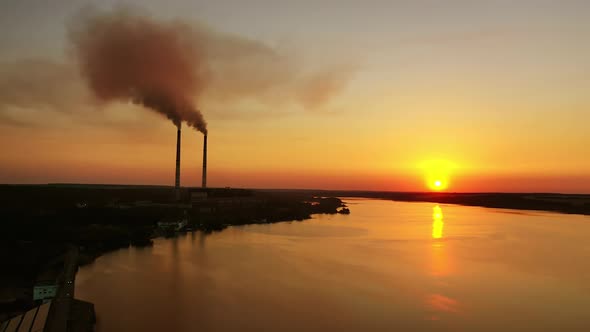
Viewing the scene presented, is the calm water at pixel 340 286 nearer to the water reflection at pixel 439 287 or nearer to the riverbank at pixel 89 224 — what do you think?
the water reflection at pixel 439 287

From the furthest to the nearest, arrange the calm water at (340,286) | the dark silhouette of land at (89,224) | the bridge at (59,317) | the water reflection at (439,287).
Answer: the dark silhouette of land at (89,224)
the water reflection at (439,287)
the calm water at (340,286)
the bridge at (59,317)

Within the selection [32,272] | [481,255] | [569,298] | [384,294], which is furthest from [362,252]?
[32,272]

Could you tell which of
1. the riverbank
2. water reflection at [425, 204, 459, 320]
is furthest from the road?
water reflection at [425, 204, 459, 320]

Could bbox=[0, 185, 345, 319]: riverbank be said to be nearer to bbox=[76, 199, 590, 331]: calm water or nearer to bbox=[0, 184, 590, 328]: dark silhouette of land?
bbox=[0, 184, 590, 328]: dark silhouette of land

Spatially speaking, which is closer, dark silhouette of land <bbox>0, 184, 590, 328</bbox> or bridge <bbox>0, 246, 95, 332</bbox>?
bridge <bbox>0, 246, 95, 332</bbox>

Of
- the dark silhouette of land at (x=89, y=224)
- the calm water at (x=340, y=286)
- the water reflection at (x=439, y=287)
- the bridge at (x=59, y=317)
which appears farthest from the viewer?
the dark silhouette of land at (x=89, y=224)

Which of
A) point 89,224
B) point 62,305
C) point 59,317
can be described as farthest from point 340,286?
point 89,224

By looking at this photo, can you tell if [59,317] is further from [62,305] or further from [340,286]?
[340,286]

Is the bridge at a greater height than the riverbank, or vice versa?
the riverbank

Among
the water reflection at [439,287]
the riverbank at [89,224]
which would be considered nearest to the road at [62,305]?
the riverbank at [89,224]
